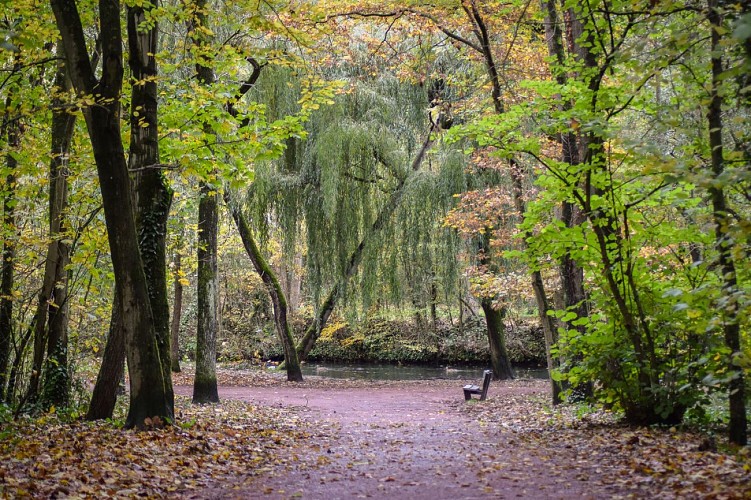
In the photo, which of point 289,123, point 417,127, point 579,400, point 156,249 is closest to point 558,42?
point 289,123

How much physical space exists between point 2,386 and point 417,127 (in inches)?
448

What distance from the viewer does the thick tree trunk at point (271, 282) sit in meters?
16.6

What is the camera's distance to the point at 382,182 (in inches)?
661

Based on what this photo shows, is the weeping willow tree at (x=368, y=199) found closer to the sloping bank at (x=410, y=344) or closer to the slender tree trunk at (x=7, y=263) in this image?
the slender tree trunk at (x=7, y=263)

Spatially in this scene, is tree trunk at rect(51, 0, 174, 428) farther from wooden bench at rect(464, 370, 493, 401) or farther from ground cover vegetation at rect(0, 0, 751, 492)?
wooden bench at rect(464, 370, 493, 401)

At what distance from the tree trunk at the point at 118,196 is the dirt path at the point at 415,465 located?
69.6 inches

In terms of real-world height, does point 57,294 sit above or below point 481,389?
above

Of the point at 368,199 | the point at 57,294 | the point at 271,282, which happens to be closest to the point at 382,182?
the point at 368,199

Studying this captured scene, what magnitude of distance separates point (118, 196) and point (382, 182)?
1057 centimetres

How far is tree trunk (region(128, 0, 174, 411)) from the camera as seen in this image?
7.76 m

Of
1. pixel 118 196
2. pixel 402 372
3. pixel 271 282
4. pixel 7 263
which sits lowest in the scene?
pixel 402 372

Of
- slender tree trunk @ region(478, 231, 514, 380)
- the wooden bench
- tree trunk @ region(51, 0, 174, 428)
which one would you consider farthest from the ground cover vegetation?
the wooden bench

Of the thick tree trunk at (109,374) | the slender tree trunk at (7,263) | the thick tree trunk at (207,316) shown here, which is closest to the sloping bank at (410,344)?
the thick tree trunk at (207,316)

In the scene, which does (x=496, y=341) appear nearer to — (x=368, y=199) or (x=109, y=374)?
(x=368, y=199)
